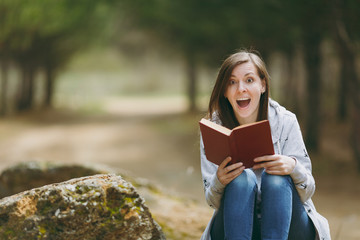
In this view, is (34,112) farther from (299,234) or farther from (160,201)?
(299,234)

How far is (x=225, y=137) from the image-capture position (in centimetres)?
250

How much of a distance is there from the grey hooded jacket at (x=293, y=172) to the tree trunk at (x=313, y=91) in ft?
→ 28.8

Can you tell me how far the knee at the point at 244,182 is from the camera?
264cm

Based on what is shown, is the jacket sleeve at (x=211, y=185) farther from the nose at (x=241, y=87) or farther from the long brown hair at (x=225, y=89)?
the nose at (x=241, y=87)

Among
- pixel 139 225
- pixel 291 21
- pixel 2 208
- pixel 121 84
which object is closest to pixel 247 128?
pixel 139 225

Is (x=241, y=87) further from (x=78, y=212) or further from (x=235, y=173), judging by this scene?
(x=78, y=212)

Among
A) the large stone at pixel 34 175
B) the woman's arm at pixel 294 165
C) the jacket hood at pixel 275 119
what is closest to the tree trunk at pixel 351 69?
the large stone at pixel 34 175

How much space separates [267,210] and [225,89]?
0.78m

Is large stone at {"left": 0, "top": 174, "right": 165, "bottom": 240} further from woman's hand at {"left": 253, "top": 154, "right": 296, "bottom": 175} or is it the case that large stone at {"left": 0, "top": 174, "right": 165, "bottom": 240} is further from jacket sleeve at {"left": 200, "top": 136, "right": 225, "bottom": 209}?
woman's hand at {"left": 253, "top": 154, "right": 296, "bottom": 175}

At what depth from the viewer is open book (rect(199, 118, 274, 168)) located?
2.50 m

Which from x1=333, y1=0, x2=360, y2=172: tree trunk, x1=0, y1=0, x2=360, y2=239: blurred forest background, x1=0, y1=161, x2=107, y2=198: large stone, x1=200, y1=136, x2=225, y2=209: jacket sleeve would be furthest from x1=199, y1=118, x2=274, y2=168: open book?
x1=333, y1=0, x2=360, y2=172: tree trunk

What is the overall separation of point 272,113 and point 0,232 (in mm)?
1666

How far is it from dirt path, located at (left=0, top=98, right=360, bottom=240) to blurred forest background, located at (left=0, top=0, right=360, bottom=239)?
0.04 meters

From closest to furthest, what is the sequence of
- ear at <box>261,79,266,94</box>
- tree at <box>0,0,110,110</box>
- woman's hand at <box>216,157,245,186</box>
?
woman's hand at <box>216,157,245,186</box>
ear at <box>261,79,266,94</box>
tree at <box>0,0,110,110</box>
